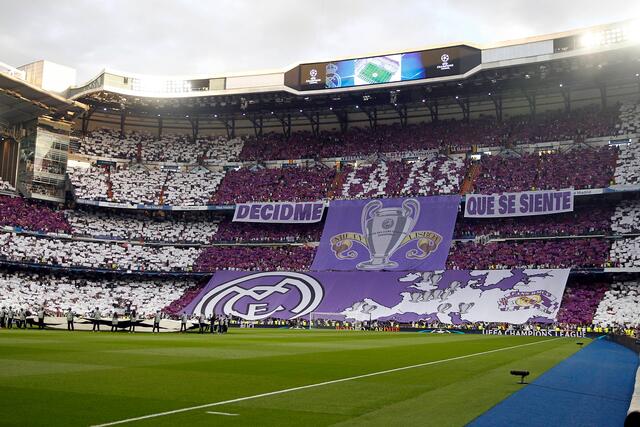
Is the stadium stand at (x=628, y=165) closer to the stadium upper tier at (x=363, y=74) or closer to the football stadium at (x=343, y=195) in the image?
the football stadium at (x=343, y=195)

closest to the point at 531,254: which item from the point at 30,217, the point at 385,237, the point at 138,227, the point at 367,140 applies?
the point at 385,237

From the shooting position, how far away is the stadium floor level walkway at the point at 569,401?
10914 millimetres

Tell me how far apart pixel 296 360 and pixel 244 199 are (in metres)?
60.6

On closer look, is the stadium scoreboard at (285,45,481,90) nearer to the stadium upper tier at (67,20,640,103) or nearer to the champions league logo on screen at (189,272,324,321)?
the stadium upper tier at (67,20,640,103)

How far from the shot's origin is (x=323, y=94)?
256ft

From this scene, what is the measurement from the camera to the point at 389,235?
72.3 meters

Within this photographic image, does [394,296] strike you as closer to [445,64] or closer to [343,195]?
[343,195]

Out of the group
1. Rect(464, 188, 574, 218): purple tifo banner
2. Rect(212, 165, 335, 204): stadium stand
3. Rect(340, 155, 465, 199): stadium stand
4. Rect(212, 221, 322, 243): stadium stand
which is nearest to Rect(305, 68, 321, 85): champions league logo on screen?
Rect(212, 165, 335, 204): stadium stand

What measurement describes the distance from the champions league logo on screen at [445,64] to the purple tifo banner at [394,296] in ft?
73.7

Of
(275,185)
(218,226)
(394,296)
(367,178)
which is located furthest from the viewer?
(218,226)

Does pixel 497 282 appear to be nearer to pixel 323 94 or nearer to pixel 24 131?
pixel 323 94

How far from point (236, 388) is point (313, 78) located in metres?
68.2

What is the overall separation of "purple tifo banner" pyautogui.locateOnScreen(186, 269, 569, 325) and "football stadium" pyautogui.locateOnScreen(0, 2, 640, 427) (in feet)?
0.76

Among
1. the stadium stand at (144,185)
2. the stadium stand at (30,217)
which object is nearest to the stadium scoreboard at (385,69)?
the stadium stand at (144,185)
